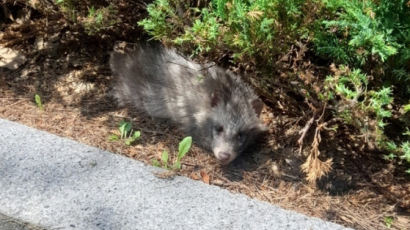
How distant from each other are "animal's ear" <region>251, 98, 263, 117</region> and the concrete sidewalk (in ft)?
3.16

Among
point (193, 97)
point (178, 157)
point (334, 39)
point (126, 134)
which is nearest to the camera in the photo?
point (334, 39)

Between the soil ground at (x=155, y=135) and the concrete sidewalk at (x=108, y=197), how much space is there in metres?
0.20

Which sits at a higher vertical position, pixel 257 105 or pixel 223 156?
pixel 257 105

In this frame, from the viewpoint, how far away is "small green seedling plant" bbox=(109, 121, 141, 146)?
12.6 feet

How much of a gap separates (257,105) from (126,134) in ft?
3.47

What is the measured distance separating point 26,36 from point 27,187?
1.86m

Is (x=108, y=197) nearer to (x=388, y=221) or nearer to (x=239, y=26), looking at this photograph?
(x=239, y=26)

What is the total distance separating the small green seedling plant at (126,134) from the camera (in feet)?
12.6

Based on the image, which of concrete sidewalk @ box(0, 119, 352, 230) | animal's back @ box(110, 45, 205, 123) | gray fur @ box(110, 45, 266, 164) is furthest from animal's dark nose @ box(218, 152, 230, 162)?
animal's back @ box(110, 45, 205, 123)

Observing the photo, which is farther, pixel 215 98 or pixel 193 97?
pixel 193 97

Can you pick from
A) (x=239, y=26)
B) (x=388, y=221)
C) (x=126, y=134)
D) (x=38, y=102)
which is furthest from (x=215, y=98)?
(x=388, y=221)

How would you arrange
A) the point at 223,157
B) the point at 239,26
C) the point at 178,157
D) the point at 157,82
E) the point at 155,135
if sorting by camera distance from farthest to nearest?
the point at 157,82 < the point at 155,135 < the point at 223,157 < the point at 178,157 < the point at 239,26

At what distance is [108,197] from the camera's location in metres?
3.19

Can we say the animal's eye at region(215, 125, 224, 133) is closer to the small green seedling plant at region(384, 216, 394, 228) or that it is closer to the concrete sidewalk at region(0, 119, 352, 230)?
the concrete sidewalk at region(0, 119, 352, 230)
